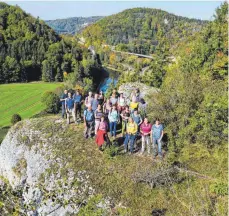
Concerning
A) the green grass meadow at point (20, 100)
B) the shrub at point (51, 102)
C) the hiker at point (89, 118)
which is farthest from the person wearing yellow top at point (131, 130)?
the shrub at point (51, 102)

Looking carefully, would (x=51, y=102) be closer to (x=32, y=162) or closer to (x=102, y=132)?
(x=32, y=162)

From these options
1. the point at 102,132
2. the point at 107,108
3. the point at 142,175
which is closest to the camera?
the point at 142,175

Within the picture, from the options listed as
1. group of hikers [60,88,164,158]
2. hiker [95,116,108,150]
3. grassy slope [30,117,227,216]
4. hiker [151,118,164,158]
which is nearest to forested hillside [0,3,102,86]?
group of hikers [60,88,164,158]

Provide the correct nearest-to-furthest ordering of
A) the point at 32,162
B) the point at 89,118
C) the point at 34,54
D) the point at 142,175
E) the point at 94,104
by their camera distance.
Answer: the point at 142,175 → the point at 89,118 → the point at 32,162 → the point at 94,104 → the point at 34,54

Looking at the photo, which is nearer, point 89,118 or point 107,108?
point 89,118

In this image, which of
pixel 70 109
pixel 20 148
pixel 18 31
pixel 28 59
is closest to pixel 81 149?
pixel 70 109

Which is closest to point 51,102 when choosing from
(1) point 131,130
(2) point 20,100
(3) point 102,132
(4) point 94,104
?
(2) point 20,100
